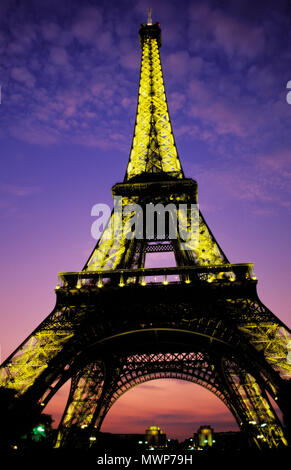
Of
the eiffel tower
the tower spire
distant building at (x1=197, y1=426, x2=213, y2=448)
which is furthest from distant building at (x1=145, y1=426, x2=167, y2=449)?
the tower spire

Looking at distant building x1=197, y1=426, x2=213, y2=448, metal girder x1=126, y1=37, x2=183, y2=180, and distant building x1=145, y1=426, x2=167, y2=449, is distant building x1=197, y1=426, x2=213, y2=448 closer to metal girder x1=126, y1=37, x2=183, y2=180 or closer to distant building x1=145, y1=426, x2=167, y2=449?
distant building x1=145, y1=426, x2=167, y2=449

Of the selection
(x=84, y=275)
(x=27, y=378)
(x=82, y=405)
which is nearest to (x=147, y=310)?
(x=84, y=275)

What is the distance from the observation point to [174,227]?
3216cm

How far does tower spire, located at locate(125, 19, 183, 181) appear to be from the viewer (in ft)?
110

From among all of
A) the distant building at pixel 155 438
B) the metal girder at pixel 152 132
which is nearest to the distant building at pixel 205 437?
the distant building at pixel 155 438

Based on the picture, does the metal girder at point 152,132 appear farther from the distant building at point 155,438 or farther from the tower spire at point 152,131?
the distant building at point 155,438

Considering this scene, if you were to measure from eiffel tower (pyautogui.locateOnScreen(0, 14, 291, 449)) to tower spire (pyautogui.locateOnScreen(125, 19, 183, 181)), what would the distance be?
0.37ft

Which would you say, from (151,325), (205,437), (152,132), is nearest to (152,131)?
(152,132)

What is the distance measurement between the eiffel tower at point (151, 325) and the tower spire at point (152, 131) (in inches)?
4.5

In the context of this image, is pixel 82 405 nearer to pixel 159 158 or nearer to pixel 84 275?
pixel 84 275

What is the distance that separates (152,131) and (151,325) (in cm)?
2078

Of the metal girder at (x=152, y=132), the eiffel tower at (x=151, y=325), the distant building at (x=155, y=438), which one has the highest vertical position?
the metal girder at (x=152, y=132)

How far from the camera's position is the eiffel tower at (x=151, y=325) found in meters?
20.2
